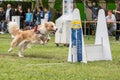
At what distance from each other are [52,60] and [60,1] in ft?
66.1

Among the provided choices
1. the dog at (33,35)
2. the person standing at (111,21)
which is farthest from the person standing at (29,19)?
the dog at (33,35)

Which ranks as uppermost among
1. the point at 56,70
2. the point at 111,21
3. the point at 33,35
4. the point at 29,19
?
the point at 33,35

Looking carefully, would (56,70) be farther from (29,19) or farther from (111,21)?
(29,19)

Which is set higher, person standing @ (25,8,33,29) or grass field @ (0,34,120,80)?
grass field @ (0,34,120,80)

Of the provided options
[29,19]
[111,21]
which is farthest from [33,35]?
[29,19]

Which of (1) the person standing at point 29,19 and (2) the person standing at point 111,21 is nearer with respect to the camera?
(2) the person standing at point 111,21

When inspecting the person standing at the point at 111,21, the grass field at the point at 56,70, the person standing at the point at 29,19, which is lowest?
the person standing at the point at 29,19

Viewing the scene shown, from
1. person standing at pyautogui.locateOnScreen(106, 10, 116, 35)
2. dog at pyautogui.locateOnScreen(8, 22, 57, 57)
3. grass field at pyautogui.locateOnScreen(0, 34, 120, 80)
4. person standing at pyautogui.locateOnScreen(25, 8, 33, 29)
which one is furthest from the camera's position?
person standing at pyautogui.locateOnScreen(25, 8, 33, 29)

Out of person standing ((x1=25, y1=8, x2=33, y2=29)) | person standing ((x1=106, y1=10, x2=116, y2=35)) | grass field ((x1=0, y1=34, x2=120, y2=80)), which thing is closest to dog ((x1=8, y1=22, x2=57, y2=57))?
grass field ((x1=0, y1=34, x2=120, y2=80))

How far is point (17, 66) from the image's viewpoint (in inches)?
464

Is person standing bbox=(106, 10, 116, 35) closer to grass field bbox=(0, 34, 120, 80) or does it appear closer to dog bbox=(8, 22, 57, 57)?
dog bbox=(8, 22, 57, 57)

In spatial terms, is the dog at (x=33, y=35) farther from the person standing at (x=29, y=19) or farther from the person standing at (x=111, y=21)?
the person standing at (x=29, y=19)

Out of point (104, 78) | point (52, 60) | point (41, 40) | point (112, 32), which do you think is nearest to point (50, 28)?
point (41, 40)

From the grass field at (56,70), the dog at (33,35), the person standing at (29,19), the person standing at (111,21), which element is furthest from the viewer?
the person standing at (29,19)
